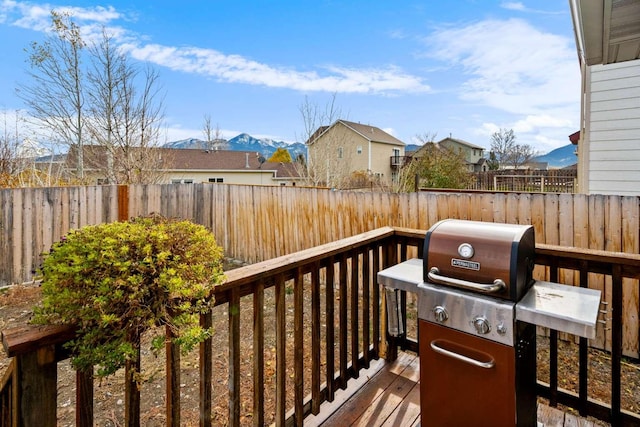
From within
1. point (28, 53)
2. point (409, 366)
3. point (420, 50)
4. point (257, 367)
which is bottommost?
point (409, 366)

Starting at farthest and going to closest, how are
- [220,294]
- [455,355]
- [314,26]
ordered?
[314,26]
[455,355]
[220,294]

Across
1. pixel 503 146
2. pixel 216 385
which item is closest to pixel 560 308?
pixel 216 385

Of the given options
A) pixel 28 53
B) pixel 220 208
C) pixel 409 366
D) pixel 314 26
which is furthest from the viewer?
pixel 314 26

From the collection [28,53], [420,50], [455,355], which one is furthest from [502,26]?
[28,53]

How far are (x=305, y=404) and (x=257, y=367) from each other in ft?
1.61

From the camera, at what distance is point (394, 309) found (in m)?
2.34

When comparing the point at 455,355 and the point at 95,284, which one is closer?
the point at 95,284

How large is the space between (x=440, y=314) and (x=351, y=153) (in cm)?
1779

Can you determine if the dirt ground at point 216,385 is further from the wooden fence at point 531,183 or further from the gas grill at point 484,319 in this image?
the wooden fence at point 531,183

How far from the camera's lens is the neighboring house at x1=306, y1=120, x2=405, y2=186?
39.2ft

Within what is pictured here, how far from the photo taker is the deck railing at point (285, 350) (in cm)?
89

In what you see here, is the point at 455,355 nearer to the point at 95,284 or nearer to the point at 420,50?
the point at 95,284

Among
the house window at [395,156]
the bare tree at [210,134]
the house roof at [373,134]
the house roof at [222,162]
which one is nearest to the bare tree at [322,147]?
the house roof at [222,162]

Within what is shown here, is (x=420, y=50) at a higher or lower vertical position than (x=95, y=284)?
higher
